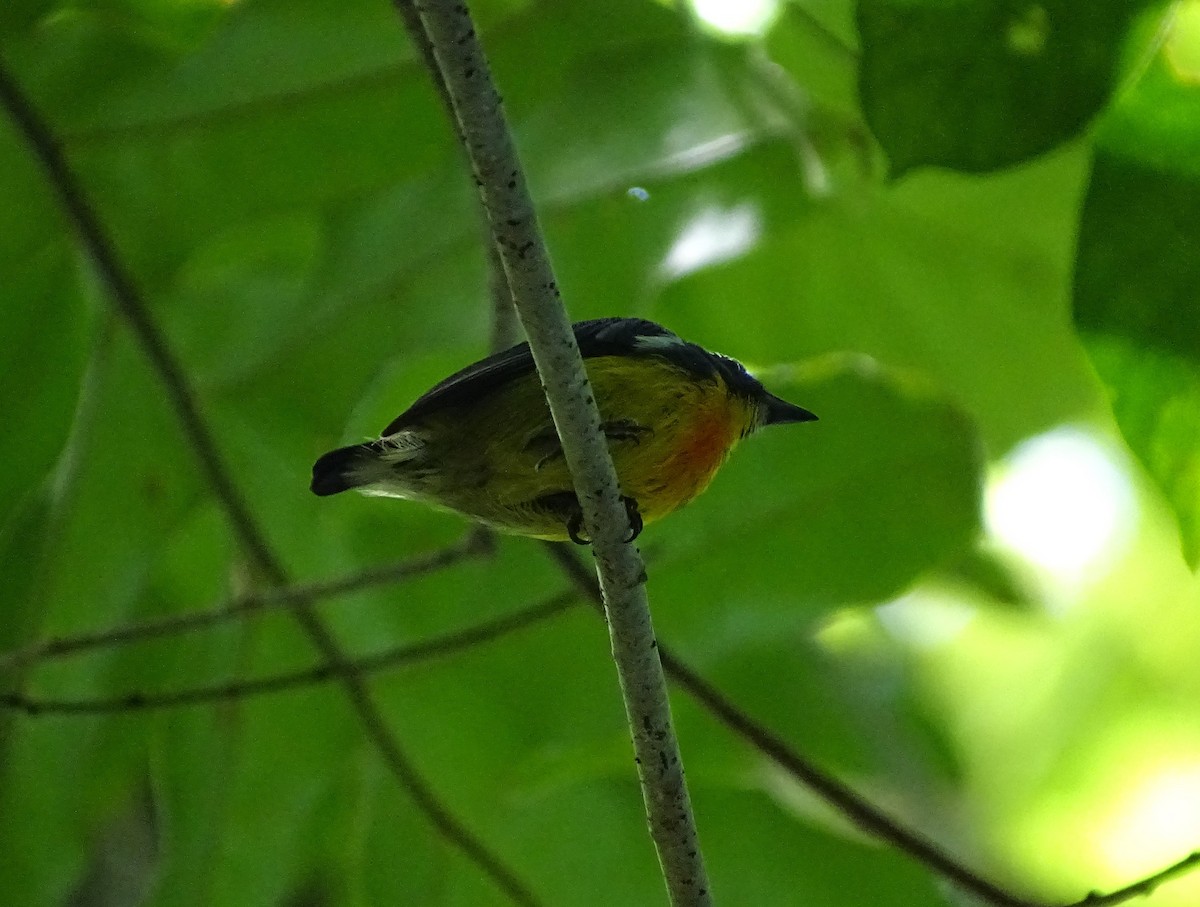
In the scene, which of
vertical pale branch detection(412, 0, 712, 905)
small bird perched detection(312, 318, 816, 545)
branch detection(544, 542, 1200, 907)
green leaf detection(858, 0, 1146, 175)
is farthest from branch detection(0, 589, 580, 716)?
green leaf detection(858, 0, 1146, 175)

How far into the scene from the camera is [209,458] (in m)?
2.43

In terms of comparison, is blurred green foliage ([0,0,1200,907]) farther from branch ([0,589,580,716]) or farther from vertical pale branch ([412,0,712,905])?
vertical pale branch ([412,0,712,905])

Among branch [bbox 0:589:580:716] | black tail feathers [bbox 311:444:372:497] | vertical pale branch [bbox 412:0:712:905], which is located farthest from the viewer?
branch [bbox 0:589:580:716]

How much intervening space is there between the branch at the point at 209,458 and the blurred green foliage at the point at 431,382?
4 centimetres

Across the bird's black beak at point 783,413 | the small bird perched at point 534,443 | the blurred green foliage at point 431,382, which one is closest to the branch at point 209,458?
the blurred green foliage at point 431,382

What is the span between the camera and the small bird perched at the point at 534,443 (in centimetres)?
191

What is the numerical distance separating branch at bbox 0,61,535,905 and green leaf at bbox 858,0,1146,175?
1343mm

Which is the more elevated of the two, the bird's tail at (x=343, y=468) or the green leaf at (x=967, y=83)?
the green leaf at (x=967, y=83)

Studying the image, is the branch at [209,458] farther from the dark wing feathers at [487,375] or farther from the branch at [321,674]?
the dark wing feathers at [487,375]

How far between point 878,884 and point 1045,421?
3.48 ft

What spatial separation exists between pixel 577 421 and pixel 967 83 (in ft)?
1.90

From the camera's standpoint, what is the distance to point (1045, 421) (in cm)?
292

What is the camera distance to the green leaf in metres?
1.50

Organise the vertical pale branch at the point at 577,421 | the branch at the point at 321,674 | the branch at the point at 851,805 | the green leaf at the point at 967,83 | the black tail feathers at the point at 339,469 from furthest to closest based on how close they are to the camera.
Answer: the branch at the point at 321,674, the branch at the point at 851,805, the black tail feathers at the point at 339,469, the green leaf at the point at 967,83, the vertical pale branch at the point at 577,421
